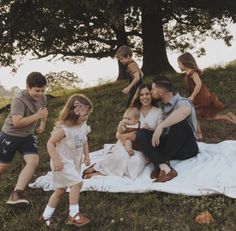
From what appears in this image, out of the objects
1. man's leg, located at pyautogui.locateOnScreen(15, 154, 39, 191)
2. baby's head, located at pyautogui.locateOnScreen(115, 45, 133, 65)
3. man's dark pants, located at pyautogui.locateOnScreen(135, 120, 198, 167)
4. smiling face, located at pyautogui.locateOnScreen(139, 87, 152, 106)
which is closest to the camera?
man's leg, located at pyautogui.locateOnScreen(15, 154, 39, 191)

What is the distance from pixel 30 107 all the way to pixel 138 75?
3748mm

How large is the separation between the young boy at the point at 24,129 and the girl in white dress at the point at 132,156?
107 cm

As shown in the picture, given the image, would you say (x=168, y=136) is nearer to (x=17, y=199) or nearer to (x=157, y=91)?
(x=157, y=91)

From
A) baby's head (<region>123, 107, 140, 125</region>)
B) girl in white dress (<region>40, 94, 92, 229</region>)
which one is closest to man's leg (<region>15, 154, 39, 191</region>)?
girl in white dress (<region>40, 94, 92, 229</region>)

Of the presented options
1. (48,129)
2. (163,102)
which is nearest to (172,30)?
(48,129)

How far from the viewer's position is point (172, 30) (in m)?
21.3

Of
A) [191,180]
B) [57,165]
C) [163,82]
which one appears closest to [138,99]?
[163,82]

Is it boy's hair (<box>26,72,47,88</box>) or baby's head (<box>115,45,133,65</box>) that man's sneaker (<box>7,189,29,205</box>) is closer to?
boy's hair (<box>26,72,47,88</box>)

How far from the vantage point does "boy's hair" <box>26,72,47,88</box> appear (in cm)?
633

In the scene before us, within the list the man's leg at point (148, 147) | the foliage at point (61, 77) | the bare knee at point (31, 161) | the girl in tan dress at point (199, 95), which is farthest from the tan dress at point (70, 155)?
the foliage at point (61, 77)

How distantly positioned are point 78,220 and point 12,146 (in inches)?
67.5

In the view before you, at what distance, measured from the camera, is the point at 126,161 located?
716cm

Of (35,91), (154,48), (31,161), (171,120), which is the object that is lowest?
(31,161)

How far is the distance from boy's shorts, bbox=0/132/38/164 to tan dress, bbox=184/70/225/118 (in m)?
3.68
